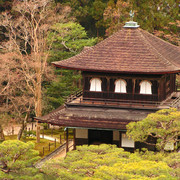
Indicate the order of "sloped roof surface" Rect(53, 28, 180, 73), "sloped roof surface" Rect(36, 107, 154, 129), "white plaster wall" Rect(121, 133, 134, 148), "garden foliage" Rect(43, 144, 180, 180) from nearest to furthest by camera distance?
1. "garden foliage" Rect(43, 144, 180, 180)
2. "sloped roof surface" Rect(36, 107, 154, 129)
3. "sloped roof surface" Rect(53, 28, 180, 73)
4. "white plaster wall" Rect(121, 133, 134, 148)

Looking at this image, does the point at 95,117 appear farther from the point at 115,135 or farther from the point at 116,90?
the point at 116,90

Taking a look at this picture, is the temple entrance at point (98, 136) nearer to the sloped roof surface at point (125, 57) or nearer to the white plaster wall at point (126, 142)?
the white plaster wall at point (126, 142)

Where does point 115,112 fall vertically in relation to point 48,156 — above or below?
above

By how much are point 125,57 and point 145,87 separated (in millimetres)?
2277

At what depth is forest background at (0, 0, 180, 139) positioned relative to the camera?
136ft

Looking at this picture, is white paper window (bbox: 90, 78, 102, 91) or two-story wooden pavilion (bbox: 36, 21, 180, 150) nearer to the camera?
two-story wooden pavilion (bbox: 36, 21, 180, 150)

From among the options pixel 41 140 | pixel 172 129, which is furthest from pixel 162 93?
pixel 41 140

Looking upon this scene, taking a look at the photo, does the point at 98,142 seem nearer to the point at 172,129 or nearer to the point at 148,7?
the point at 172,129

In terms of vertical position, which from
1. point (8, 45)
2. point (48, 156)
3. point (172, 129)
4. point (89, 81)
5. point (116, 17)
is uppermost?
point (116, 17)

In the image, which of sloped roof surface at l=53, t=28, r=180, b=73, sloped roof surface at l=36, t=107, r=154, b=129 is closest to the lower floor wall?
sloped roof surface at l=36, t=107, r=154, b=129

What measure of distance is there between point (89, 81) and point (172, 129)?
8.09 m

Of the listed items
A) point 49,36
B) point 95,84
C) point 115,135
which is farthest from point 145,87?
point 49,36

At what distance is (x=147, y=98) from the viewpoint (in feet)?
110

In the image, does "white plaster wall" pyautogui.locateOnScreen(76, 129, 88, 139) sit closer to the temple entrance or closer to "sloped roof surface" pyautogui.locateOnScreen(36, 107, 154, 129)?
the temple entrance
